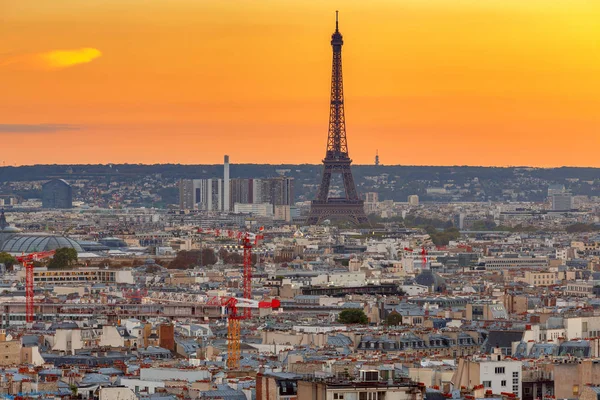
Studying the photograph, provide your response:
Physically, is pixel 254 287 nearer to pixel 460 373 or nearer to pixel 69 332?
pixel 69 332

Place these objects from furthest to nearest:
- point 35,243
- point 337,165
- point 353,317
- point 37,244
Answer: point 337,165 → point 35,243 → point 37,244 → point 353,317

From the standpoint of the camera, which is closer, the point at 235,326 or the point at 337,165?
the point at 235,326

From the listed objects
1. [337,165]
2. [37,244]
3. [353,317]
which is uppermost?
[337,165]

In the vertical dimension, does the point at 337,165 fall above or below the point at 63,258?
above

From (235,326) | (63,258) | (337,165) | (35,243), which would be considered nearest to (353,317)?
(235,326)

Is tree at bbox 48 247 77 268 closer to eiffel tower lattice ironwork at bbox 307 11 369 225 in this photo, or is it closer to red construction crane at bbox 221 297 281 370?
red construction crane at bbox 221 297 281 370

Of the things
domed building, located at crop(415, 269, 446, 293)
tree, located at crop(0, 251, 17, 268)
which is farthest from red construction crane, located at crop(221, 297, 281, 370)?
tree, located at crop(0, 251, 17, 268)

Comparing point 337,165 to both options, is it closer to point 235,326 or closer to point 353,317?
point 353,317
